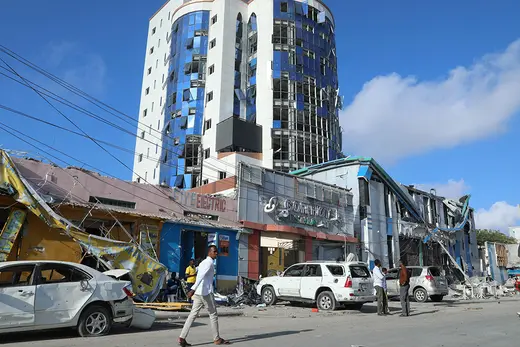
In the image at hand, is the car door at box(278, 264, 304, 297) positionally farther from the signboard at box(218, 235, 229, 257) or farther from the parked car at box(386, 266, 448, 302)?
the parked car at box(386, 266, 448, 302)

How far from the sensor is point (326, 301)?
15609mm

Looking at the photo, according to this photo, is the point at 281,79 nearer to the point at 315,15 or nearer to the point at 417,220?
the point at 315,15

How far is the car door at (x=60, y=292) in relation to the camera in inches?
330

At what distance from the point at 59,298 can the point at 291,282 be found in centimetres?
987

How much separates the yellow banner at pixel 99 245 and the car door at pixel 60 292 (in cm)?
549

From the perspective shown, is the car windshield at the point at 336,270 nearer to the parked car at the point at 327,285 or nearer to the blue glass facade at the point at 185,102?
the parked car at the point at 327,285

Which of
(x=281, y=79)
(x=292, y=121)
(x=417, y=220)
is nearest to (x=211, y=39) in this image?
(x=281, y=79)

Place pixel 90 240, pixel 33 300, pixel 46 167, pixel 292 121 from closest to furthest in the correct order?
pixel 33 300 → pixel 90 240 → pixel 46 167 → pixel 292 121

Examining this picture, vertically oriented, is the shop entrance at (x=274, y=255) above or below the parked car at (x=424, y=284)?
above

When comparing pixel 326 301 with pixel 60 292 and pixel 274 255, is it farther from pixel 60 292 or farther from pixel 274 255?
pixel 60 292

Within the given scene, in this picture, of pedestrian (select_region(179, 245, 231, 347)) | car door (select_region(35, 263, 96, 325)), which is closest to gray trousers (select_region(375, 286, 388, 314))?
pedestrian (select_region(179, 245, 231, 347))

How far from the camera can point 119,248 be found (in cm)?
1488

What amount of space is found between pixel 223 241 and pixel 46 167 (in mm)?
8608

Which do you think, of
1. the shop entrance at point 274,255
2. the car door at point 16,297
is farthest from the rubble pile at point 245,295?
the car door at point 16,297
